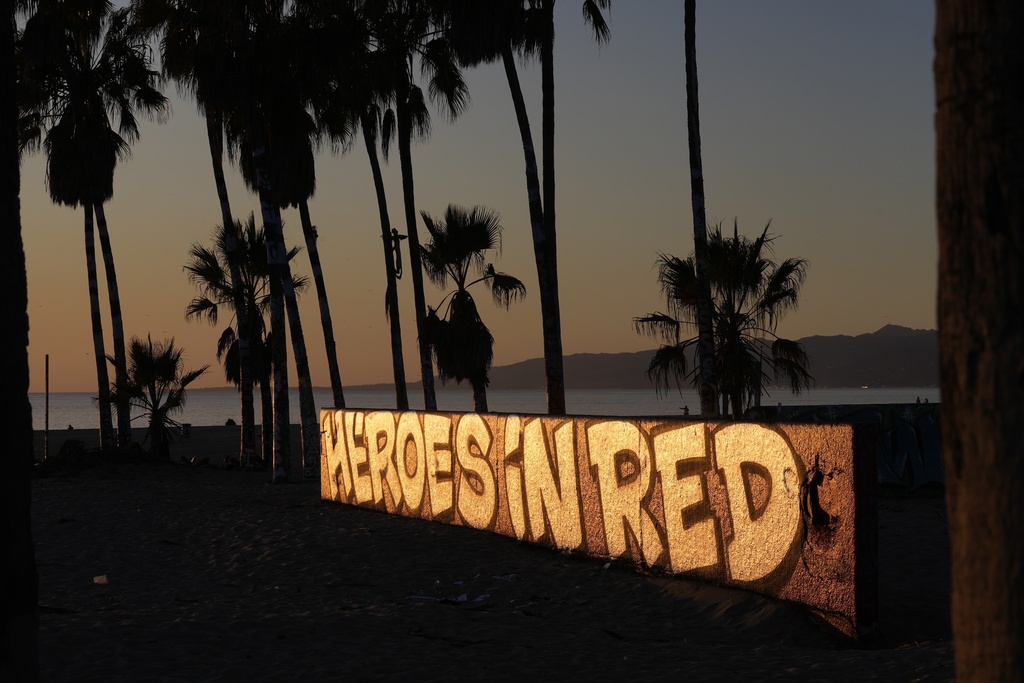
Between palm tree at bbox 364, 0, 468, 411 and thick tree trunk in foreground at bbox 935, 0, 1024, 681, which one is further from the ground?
palm tree at bbox 364, 0, 468, 411

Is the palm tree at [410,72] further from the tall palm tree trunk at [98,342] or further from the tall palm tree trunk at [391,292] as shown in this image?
the tall palm tree trunk at [98,342]

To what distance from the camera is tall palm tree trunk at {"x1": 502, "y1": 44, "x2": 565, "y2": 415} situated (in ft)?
69.8

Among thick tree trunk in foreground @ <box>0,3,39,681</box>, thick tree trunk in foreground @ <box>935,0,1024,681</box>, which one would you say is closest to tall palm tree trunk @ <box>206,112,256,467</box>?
thick tree trunk in foreground @ <box>0,3,39,681</box>

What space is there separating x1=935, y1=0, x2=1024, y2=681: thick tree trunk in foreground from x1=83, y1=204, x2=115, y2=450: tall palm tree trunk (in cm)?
2925

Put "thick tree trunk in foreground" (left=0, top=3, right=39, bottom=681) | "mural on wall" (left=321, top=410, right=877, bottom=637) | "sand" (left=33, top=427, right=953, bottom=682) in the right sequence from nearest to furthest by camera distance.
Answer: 1. "thick tree trunk in foreground" (left=0, top=3, right=39, bottom=681)
2. "sand" (left=33, top=427, right=953, bottom=682)
3. "mural on wall" (left=321, top=410, right=877, bottom=637)

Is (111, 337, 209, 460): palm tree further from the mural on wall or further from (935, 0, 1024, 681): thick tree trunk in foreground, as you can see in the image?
(935, 0, 1024, 681): thick tree trunk in foreground

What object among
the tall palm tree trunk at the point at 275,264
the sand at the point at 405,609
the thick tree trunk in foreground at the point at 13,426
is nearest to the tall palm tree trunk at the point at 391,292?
the tall palm tree trunk at the point at 275,264

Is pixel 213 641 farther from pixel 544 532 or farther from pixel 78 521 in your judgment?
pixel 78 521

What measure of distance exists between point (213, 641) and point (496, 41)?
1483 centimetres

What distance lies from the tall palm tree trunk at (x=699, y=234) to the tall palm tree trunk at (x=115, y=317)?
55.6 feet

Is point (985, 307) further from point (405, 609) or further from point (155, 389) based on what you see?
point (155, 389)

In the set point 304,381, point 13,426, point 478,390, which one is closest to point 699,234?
point 478,390

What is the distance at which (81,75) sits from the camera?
28.2 m

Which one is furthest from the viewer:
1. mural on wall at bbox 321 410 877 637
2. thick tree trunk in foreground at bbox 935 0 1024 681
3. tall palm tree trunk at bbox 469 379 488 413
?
tall palm tree trunk at bbox 469 379 488 413
